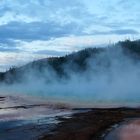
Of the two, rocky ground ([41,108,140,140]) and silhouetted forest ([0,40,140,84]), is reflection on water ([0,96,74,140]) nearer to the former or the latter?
rocky ground ([41,108,140,140])

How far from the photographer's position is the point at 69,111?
27.4 meters

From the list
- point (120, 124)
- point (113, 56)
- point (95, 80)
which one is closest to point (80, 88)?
point (95, 80)

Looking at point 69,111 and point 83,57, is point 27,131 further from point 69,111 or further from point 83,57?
point 83,57

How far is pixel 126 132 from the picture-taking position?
1795 centimetres

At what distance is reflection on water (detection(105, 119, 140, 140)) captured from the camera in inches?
667

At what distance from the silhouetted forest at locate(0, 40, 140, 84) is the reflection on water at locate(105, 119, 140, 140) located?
54.4 m

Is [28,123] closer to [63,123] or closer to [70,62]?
[63,123]

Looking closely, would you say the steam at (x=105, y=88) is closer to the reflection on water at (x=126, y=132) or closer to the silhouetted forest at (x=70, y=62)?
the silhouetted forest at (x=70, y=62)

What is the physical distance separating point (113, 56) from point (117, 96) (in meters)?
34.4

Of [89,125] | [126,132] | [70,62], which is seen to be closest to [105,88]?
[89,125]

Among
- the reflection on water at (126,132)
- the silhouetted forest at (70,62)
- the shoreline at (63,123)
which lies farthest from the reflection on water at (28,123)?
the silhouetted forest at (70,62)

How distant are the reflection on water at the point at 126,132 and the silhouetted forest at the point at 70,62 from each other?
5439 cm

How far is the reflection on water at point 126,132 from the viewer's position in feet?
55.6

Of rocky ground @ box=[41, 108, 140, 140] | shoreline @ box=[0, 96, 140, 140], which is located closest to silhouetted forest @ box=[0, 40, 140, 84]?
shoreline @ box=[0, 96, 140, 140]
